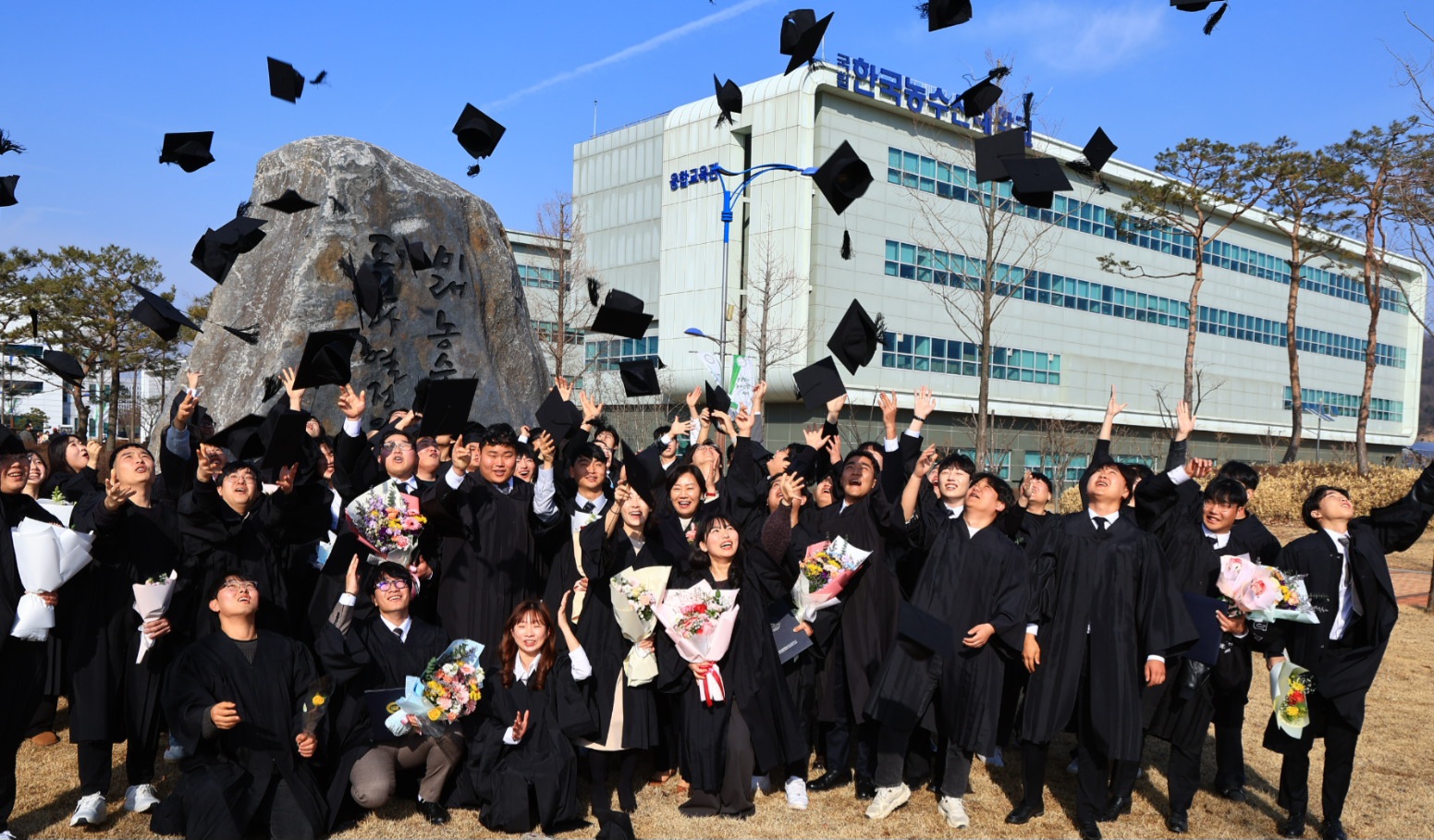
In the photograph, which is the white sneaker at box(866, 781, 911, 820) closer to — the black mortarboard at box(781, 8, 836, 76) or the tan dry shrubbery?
the black mortarboard at box(781, 8, 836, 76)

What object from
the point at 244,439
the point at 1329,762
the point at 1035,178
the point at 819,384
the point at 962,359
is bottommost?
the point at 1329,762

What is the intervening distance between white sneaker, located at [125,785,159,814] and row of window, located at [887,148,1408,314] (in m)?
23.1

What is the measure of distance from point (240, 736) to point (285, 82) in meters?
6.80

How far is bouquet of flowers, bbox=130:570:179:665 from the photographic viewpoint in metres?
5.06

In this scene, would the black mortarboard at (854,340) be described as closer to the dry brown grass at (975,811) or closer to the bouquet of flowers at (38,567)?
the dry brown grass at (975,811)

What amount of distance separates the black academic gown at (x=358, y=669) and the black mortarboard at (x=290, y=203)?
19.6 ft

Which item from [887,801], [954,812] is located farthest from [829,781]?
[954,812]

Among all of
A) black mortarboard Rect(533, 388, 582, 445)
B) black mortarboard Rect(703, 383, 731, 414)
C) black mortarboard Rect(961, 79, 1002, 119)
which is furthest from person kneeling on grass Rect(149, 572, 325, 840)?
black mortarboard Rect(961, 79, 1002, 119)

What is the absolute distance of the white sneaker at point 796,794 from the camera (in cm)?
567

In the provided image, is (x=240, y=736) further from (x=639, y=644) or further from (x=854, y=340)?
(x=854, y=340)

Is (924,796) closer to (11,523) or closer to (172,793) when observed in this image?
(172,793)

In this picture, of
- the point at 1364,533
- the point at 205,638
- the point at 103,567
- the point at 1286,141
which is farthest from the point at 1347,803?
the point at 1286,141

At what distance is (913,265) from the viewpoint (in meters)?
36.4

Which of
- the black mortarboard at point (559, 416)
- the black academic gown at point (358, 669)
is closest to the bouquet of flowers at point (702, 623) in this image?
the black academic gown at point (358, 669)
